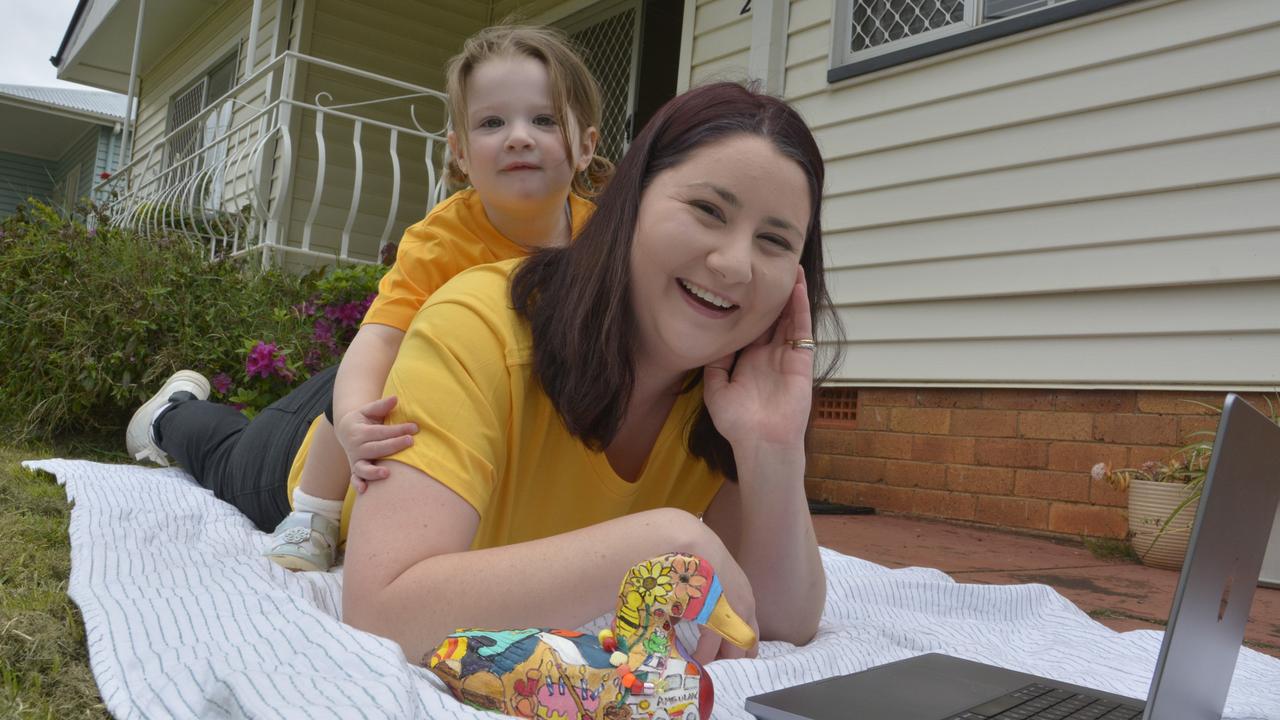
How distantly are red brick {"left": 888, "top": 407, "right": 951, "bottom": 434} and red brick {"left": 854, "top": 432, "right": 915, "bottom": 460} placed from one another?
44mm

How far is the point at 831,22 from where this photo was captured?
4484 millimetres

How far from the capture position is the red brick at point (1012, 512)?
3703 mm

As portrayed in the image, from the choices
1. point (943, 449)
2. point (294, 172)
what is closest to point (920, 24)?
point (943, 449)

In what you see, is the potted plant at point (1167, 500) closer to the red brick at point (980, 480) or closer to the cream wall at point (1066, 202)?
the cream wall at point (1066, 202)

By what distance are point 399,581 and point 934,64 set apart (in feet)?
11.9

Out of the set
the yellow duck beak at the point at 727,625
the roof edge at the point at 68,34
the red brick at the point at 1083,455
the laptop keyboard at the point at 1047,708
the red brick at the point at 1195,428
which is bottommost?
the laptop keyboard at the point at 1047,708

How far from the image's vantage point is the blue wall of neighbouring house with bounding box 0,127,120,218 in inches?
742

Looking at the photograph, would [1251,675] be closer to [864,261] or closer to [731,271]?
[731,271]

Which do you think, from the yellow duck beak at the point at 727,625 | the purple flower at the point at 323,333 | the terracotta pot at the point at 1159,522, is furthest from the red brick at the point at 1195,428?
the purple flower at the point at 323,333

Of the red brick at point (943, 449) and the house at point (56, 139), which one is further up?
the house at point (56, 139)

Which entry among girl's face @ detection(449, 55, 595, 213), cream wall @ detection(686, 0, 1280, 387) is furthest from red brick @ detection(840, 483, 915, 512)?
girl's face @ detection(449, 55, 595, 213)

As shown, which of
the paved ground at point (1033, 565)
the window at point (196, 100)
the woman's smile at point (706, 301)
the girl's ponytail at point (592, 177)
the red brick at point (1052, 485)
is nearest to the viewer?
the woman's smile at point (706, 301)

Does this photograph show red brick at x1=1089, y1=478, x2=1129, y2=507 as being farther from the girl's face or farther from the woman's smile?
the woman's smile

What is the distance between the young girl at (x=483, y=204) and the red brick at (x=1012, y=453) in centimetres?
226
